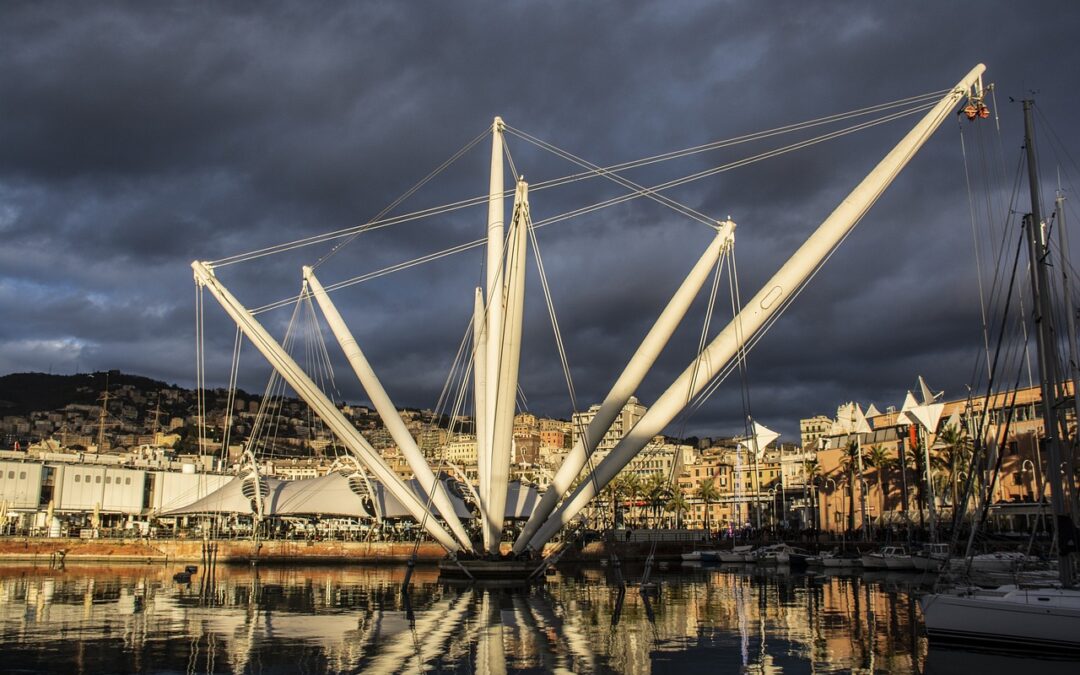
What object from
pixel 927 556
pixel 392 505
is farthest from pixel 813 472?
pixel 927 556

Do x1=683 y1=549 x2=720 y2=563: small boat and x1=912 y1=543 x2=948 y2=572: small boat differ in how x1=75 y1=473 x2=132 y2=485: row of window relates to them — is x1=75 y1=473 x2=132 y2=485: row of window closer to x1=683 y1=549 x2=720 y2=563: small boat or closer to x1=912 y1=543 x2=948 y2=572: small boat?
x1=683 y1=549 x2=720 y2=563: small boat

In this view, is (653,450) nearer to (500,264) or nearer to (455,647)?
(500,264)

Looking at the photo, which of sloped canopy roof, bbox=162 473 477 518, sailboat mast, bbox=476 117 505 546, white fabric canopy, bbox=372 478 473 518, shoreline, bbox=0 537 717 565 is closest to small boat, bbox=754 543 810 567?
shoreline, bbox=0 537 717 565

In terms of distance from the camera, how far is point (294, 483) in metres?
83.8

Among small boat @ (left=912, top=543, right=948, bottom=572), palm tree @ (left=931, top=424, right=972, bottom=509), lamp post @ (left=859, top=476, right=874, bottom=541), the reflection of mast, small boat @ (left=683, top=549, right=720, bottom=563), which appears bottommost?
small boat @ (left=683, top=549, right=720, bottom=563)

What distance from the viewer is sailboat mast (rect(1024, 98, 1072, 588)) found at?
2194cm

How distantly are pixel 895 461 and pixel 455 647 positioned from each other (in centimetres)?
8359

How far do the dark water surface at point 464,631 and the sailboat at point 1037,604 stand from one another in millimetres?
522

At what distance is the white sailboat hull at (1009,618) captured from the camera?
1909cm

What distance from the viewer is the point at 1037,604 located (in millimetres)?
19578

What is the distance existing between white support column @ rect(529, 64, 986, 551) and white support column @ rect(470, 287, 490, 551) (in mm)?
7063

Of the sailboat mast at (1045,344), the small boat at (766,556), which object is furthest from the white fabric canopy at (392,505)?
the sailboat mast at (1045,344)

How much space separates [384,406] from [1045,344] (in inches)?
1038

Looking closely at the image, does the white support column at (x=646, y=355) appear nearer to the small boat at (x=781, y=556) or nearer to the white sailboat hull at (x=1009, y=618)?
the white sailboat hull at (x=1009, y=618)
